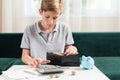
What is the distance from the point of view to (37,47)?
200 cm

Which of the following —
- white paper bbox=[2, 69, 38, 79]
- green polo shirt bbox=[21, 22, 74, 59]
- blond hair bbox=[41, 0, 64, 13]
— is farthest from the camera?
green polo shirt bbox=[21, 22, 74, 59]

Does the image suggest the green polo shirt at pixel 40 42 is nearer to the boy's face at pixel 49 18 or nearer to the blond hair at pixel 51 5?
the boy's face at pixel 49 18

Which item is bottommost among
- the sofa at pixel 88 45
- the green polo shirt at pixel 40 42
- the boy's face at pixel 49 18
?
the sofa at pixel 88 45

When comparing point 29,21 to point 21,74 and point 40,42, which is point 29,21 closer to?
point 40,42

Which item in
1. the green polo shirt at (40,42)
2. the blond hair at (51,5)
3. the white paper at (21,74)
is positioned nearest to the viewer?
the white paper at (21,74)

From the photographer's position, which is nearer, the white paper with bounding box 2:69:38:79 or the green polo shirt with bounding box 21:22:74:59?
the white paper with bounding box 2:69:38:79

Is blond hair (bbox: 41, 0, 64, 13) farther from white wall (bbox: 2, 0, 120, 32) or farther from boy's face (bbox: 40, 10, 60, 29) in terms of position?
white wall (bbox: 2, 0, 120, 32)

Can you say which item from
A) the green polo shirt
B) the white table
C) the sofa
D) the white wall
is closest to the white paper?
the white table

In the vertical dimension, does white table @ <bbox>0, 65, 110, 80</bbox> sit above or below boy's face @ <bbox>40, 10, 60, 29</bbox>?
below

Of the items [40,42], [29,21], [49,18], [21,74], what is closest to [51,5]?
[49,18]

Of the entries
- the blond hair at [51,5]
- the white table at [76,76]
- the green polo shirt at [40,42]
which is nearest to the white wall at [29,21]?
the green polo shirt at [40,42]

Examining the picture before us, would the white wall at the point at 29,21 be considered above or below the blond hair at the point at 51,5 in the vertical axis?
below

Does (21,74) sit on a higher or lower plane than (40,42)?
lower

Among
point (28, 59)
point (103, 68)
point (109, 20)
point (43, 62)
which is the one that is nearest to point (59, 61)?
point (43, 62)
